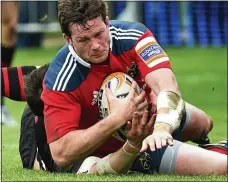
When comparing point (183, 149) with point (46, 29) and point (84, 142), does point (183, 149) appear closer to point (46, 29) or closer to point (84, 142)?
point (84, 142)

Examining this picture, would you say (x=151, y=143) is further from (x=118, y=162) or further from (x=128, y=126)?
(x=118, y=162)

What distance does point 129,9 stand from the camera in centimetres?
1997

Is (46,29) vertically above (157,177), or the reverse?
(157,177)

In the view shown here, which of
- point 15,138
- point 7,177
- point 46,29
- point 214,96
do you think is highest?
point 7,177

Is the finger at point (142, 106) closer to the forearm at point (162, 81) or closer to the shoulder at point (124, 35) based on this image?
the forearm at point (162, 81)

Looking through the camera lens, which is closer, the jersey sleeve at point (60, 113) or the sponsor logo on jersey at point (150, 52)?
the jersey sleeve at point (60, 113)

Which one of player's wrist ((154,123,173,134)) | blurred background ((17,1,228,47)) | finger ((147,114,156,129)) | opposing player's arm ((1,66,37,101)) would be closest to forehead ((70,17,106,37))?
finger ((147,114,156,129))

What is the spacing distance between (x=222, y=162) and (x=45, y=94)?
1.27m

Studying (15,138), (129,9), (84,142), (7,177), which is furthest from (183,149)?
(129,9)

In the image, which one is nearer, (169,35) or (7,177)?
(7,177)

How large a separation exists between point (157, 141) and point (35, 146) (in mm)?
1897

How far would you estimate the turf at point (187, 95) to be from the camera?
6.29m

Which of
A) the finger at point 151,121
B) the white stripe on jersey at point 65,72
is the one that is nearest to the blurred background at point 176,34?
the white stripe on jersey at point 65,72

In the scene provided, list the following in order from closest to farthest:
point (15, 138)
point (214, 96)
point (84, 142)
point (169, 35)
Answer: point (84, 142)
point (15, 138)
point (214, 96)
point (169, 35)
